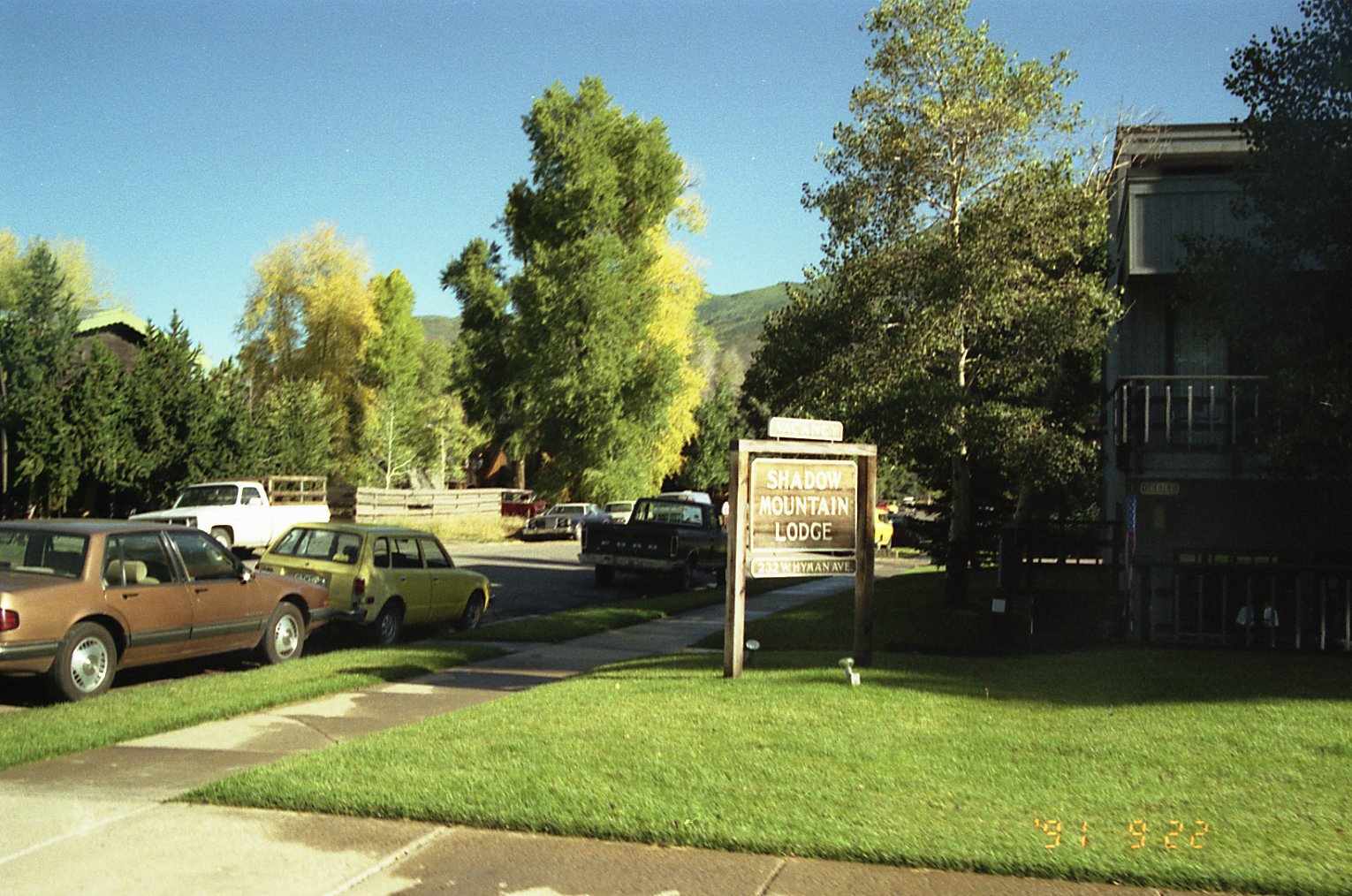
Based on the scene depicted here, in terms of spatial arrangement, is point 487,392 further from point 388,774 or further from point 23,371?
point 388,774

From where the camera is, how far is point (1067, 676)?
10555mm

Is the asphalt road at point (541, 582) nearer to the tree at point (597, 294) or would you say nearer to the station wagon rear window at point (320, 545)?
the station wagon rear window at point (320, 545)

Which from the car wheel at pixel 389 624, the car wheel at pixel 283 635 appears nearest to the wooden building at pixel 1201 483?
the car wheel at pixel 389 624

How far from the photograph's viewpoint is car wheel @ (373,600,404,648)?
48.9 feet

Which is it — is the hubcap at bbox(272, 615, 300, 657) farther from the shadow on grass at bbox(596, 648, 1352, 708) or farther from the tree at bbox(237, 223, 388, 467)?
the tree at bbox(237, 223, 388, 467)

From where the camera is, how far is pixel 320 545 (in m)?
15.4

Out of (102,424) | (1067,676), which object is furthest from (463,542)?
(1067,676)

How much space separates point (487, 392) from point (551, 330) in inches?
265

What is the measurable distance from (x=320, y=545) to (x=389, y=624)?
1.35 meters

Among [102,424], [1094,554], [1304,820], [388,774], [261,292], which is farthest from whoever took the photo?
[261,292]

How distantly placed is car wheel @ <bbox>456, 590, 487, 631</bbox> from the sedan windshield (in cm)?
1313

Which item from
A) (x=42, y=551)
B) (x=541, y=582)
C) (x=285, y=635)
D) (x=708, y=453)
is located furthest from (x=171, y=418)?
(x=708, y=453)

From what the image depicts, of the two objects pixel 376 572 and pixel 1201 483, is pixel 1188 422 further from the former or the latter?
pixel 376 572
